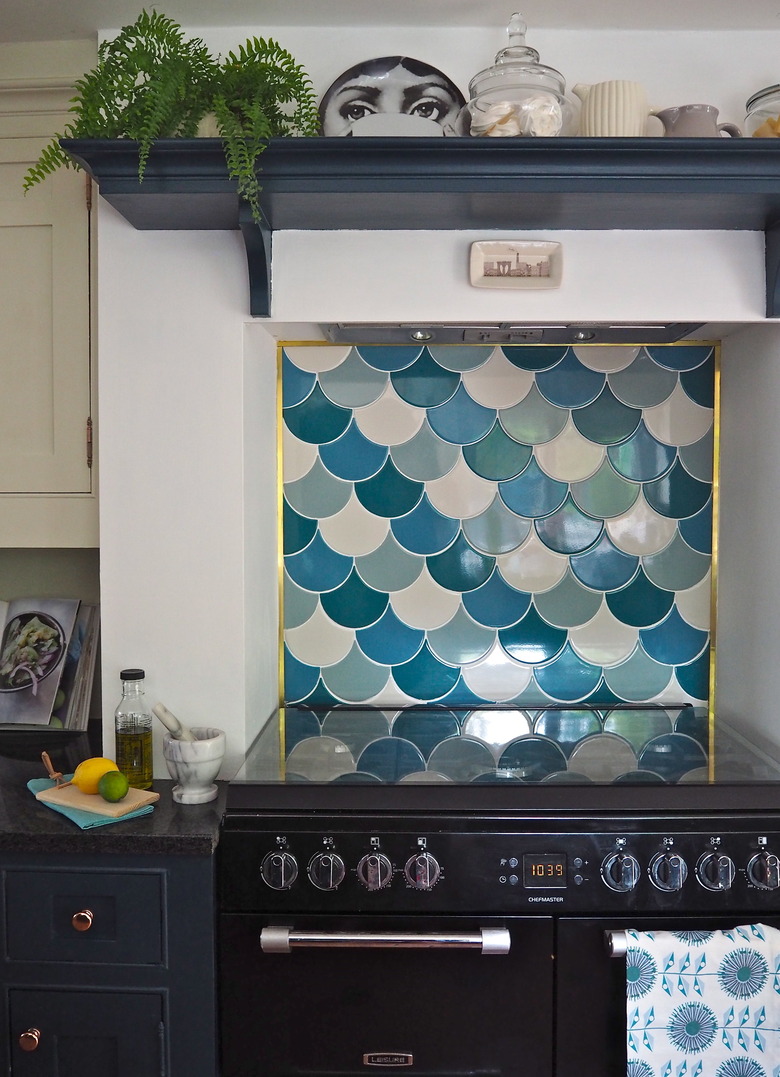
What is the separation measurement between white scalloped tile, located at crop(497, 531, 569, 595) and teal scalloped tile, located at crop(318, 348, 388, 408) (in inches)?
19.5

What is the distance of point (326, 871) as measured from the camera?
1465mm

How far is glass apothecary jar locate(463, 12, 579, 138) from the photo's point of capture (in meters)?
1.51

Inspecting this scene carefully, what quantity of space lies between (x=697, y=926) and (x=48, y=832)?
1.09 m

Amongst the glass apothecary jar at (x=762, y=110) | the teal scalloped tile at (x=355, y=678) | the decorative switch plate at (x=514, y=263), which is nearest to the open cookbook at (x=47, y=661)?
the teal scalloped tile at (x=355, y=678)

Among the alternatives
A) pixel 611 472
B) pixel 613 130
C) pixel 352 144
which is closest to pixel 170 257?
pixel 352 144

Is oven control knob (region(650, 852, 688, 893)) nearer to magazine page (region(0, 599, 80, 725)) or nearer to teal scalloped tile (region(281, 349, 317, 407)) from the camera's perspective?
teal scalloped tile (region(281, 349, 317, 407))

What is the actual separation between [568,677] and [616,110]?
47.9 inches

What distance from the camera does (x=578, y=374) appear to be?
2.08m

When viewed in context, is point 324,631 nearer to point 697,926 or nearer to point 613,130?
point 697,926

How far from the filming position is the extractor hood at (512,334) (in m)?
1.86

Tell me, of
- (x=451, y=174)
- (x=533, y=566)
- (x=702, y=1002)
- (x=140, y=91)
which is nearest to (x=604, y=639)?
(x=533, y=566)

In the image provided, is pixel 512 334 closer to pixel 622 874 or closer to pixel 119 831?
pixel 622 874

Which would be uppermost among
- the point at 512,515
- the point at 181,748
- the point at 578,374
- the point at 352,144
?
the point at 352,144

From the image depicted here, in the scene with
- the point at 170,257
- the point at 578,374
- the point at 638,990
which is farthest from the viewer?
the point at 578,374
